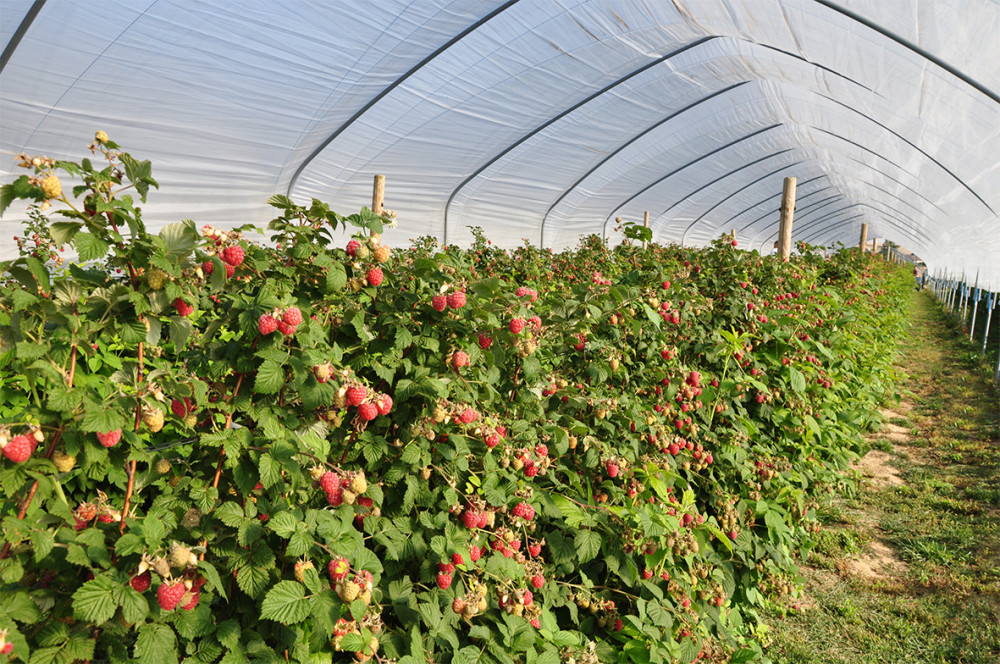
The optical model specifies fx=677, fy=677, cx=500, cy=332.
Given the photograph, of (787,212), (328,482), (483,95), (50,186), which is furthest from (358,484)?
(483,95)

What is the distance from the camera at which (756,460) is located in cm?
313

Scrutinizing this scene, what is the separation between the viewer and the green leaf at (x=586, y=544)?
189 centimetres

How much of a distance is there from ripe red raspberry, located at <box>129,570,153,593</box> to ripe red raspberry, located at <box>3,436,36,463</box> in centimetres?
26

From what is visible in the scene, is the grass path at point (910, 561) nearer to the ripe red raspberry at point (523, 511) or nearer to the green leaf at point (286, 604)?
the ripe red raspberry at point (523, 511)

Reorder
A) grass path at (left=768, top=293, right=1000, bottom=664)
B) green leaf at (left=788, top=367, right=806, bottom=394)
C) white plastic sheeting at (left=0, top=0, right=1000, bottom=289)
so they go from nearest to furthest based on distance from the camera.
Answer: grass path at (left=768, top=293, right=1000, bottom=664) → green leaf at (left=788, top=367, right=806, bottom=394) → white plastic sheeting at (left=0, top=0, right=1000, bottom=289)

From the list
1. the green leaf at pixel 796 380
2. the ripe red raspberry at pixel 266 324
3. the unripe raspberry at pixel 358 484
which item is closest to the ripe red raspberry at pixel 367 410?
the unripe raspberry at pixel 358 484

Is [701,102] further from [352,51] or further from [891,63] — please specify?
[352,51]

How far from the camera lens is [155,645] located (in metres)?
1.13

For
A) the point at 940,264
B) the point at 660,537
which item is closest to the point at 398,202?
the point at 660,537

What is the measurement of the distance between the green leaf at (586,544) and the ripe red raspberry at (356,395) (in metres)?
0.85

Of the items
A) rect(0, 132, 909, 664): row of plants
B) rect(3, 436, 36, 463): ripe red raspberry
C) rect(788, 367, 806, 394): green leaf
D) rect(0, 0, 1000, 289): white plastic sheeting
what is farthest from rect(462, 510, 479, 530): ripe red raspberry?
rect(0, 0, 1000, 289): white plastic sheeting

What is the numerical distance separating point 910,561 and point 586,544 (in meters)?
2.88

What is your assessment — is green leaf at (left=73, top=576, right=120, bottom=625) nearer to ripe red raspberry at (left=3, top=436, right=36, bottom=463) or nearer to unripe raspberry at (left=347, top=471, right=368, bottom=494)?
ripe red raspberry at (left=3, top=436, right=36, bottom=463)

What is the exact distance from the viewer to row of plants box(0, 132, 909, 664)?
115 cm
